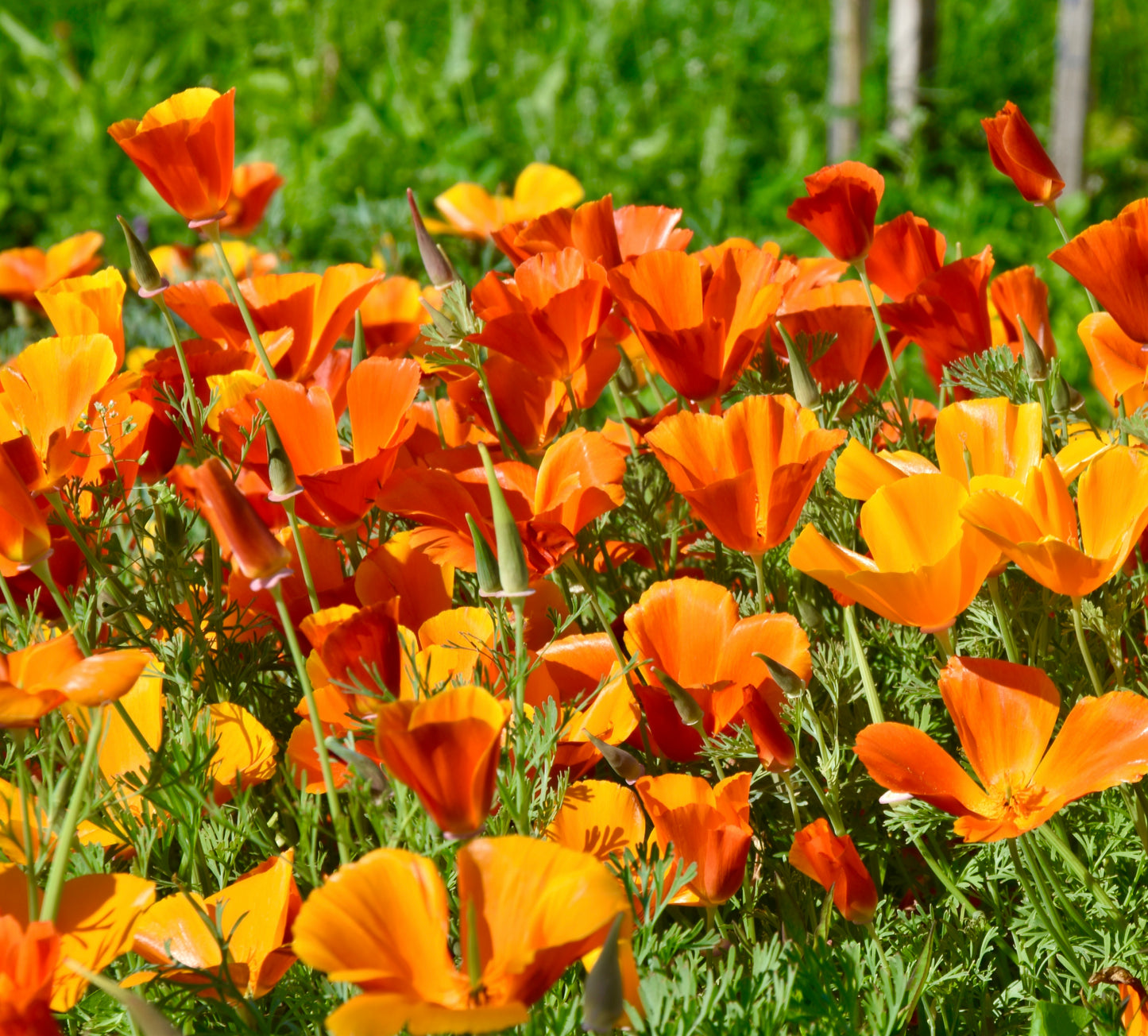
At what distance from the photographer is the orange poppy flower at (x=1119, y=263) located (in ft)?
2.96

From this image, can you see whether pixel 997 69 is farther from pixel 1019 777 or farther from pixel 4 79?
pixel 1019 777

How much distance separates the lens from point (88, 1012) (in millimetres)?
779

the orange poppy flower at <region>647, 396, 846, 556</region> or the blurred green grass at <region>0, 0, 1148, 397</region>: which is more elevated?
the orange poppy flower at <region>647, 396, 846, 556</region>

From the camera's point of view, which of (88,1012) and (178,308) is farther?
(178,308)

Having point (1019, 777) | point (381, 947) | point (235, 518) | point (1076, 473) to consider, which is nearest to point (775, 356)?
point (1076, 473)

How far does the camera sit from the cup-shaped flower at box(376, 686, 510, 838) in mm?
583

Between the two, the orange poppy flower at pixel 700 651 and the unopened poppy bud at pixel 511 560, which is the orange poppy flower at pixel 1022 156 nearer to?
the orange poppy flower at pixel 700 651

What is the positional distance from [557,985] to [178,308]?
0.68 metres

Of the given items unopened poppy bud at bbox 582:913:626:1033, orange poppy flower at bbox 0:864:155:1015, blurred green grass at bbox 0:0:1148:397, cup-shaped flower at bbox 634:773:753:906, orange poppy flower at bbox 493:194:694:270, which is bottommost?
blurred green grass at bbox 0:0:1148:397

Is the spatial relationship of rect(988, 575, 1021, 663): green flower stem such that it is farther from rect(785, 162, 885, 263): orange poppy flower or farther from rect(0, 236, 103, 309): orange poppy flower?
rect(0, 236, 103, 309): orange poppy flower

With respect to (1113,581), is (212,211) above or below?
above

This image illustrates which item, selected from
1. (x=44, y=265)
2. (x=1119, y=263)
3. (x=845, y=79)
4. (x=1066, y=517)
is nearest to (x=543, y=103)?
(x=845, y=79)

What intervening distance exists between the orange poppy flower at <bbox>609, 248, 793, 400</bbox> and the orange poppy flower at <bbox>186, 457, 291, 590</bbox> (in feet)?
1.15

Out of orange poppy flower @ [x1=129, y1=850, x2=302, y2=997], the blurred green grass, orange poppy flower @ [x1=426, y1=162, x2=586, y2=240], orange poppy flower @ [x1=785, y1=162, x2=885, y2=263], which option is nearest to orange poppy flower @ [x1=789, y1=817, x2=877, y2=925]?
orange poppy flower @ [x1=129, y1=850, x2=302, y2=997]
